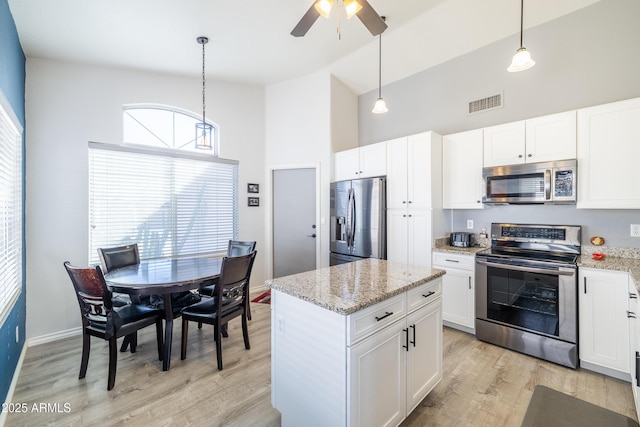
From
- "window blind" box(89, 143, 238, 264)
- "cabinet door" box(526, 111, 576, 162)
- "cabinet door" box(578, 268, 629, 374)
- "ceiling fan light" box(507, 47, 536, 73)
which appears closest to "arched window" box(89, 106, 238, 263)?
"window blind" box(89, 143, 238, 264)

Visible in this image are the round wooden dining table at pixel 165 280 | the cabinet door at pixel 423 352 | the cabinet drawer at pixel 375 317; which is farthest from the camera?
the round wooden dining table at pixel 165 280

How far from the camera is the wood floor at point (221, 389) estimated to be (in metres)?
1.91

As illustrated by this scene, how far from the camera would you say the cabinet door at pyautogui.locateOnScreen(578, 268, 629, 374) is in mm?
2232

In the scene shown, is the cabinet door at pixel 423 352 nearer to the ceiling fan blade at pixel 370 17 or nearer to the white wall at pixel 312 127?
the ceiling fan blade at pixel 370 17

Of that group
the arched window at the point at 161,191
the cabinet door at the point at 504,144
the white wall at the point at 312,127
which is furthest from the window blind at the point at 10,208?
the cabinet door at the point at 504,144

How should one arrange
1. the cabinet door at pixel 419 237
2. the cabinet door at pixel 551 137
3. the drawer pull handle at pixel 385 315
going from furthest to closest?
the cabinet door at pixel 419 237 < the cabinet door at pixel 551 137 < the drawer pull handle at pixel 385 315

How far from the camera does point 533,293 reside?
267 cm

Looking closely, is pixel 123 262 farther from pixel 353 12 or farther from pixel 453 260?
pixel 453 260

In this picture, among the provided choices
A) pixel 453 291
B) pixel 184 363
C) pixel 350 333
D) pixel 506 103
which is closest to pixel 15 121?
pixel 184 363

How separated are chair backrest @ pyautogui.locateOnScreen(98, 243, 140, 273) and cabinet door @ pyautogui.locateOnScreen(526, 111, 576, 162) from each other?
14.4 ft

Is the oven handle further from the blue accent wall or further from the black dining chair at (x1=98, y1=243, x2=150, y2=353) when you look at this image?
the blue accent wall

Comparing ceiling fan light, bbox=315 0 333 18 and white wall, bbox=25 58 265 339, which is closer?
ceiling fan light, bbox=315 0 333 18

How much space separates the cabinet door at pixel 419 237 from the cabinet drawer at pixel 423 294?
1.38 metres

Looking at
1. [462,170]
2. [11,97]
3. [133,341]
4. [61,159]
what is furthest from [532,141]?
[61,159]
